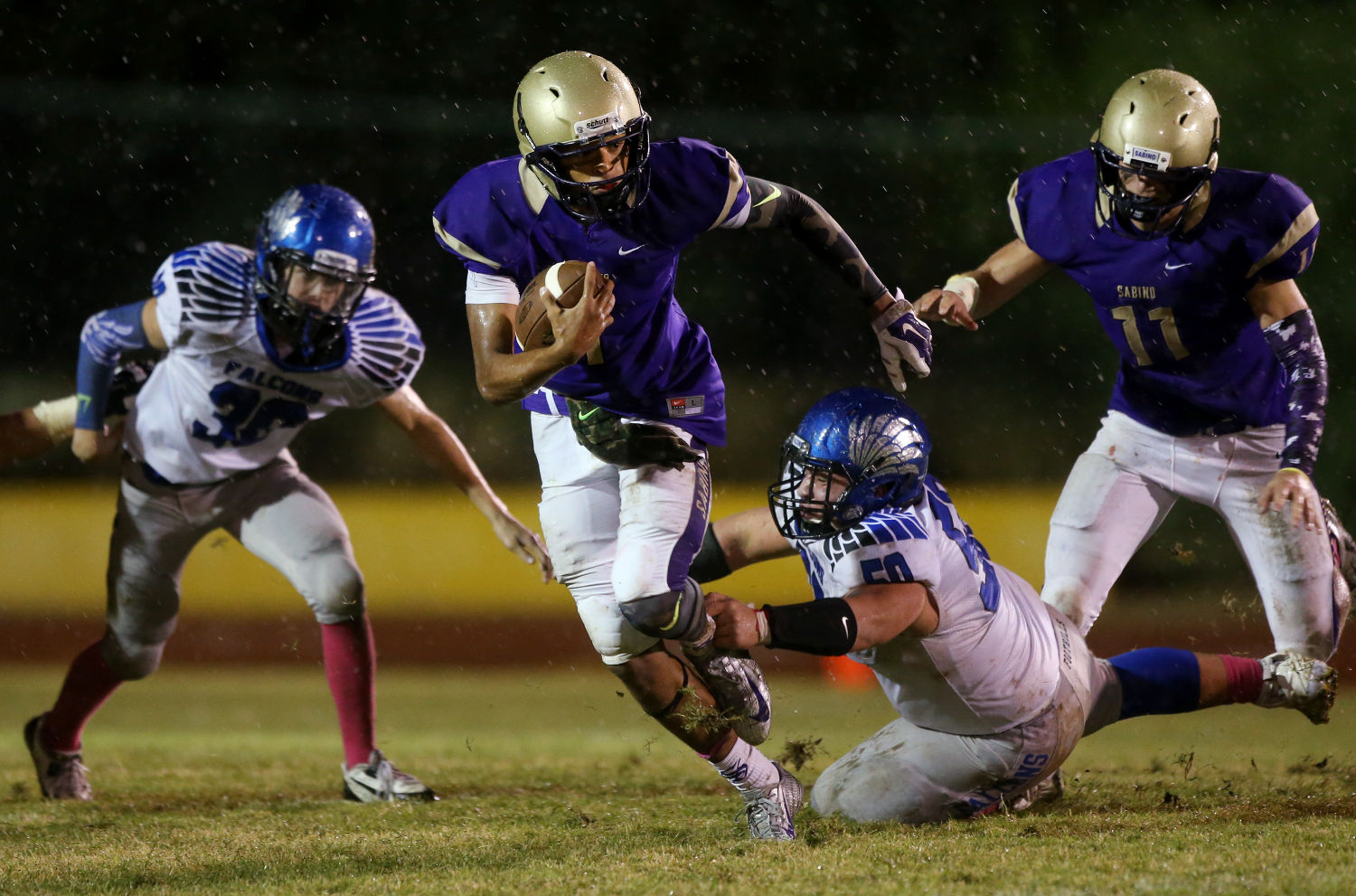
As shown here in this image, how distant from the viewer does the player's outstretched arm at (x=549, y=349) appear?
3.14m

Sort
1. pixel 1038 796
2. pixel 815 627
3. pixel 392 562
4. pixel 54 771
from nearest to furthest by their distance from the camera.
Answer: pixel 815 627, pixel 1038 796, pixel 54 771, pixel 392 562

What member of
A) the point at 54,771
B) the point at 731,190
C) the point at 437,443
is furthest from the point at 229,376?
the point at 731,190

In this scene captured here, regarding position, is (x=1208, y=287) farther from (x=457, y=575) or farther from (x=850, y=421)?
(x=457, y=575)

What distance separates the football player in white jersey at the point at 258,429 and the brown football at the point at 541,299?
1.06 meters

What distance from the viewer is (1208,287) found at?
3.93 m

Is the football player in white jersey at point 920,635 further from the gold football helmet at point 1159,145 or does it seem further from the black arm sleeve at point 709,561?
the gold football helmet at point 1159,145

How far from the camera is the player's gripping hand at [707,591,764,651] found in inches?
119

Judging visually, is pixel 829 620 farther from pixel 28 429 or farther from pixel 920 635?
pixel 28 429

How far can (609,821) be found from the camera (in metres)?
3.81

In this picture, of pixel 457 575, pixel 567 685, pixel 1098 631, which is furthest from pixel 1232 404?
pixel 457 575

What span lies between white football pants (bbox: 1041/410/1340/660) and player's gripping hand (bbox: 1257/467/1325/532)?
1.11ft

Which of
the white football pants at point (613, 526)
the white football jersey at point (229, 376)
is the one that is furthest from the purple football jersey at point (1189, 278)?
the white football jersey at point (229, 376)

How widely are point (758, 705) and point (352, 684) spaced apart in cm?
146


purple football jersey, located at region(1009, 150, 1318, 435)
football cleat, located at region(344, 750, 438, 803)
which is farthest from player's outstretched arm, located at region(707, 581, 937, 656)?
football cleat, located at region(344, 750, 438, 803)
